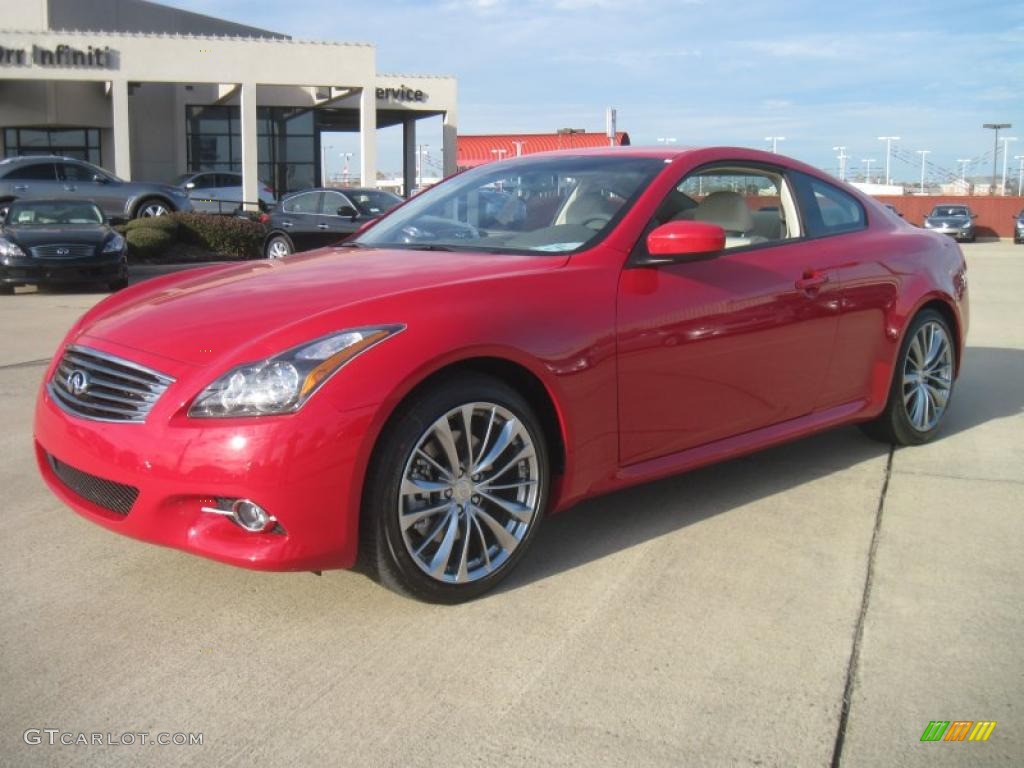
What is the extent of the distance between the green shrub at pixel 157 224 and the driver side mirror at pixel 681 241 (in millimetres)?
17590

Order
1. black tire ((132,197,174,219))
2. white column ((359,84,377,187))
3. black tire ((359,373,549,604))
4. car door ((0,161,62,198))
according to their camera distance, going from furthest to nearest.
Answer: white column ((359,84,377,187)), black tire ((132,197,174,219)), car door ((0,161,62,198)), black tire ((359,373,549,604))

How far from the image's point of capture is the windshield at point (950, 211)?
3981cm

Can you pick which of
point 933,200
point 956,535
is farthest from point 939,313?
point 933,200

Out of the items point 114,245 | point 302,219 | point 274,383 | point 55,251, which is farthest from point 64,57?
point 274,383

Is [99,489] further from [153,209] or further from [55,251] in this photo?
[153,209]

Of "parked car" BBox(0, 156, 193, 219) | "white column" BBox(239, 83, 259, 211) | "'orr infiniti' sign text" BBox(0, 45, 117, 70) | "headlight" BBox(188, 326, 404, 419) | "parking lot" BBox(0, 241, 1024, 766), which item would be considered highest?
"'orr infiniti' sign text" BBox(0, 45, 117, 70)

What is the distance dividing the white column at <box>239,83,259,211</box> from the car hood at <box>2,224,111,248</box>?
1501 centimetres

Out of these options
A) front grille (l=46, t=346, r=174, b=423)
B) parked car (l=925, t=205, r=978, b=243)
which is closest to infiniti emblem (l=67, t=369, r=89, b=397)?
front grille (l=46, t=346, r=174, b=423)

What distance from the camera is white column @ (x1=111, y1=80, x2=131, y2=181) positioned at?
28688mm

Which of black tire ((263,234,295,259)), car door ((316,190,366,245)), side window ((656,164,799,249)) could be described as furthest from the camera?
black tire ((263,234,295,259))

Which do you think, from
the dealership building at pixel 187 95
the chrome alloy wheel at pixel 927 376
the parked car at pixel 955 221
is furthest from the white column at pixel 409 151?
the chrome alloy wheel at pixel 927 376

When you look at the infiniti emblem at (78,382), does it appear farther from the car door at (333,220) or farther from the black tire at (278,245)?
the black tire at (278,245)

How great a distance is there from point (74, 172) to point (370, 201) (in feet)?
24.8

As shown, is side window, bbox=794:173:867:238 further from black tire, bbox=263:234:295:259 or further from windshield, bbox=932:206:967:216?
windshield, bbox=932:206:967:216
